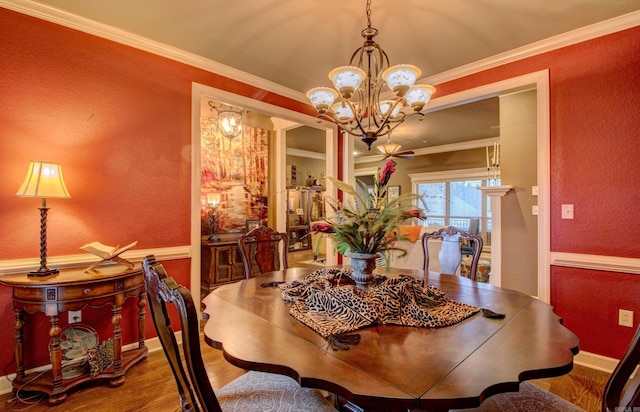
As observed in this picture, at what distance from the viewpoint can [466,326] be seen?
1.16 m

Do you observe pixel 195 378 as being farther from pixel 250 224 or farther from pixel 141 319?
pixel 250 224

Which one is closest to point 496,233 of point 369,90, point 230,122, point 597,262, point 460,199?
point 597,262

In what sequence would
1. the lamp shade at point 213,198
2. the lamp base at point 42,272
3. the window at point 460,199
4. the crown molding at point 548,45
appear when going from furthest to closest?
the window at point 460,199 → the lamp shade at point 213,198 → the crown molding at point 548,45 → the lamp base at point 42,272

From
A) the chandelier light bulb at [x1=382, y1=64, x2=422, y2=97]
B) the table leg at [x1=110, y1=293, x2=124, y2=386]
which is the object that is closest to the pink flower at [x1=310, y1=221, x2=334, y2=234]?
the chandelier light bulb at [x1=382, y1=64, x2=422, y2=97]

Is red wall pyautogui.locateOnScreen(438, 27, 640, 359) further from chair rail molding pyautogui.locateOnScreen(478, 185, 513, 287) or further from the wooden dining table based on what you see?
the wooden dining table

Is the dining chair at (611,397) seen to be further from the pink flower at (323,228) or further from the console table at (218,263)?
the console table at (218,263)

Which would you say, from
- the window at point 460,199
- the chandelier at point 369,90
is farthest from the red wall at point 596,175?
the window at point 460,199

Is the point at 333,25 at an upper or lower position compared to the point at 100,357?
upper

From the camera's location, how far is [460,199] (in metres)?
A: 7.53

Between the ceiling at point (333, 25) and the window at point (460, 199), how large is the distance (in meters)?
4.70

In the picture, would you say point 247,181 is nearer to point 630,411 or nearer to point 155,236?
point 155,236

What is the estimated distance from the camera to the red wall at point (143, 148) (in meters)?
2.06

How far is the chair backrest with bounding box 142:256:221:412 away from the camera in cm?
71

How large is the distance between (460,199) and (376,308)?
7146mm
